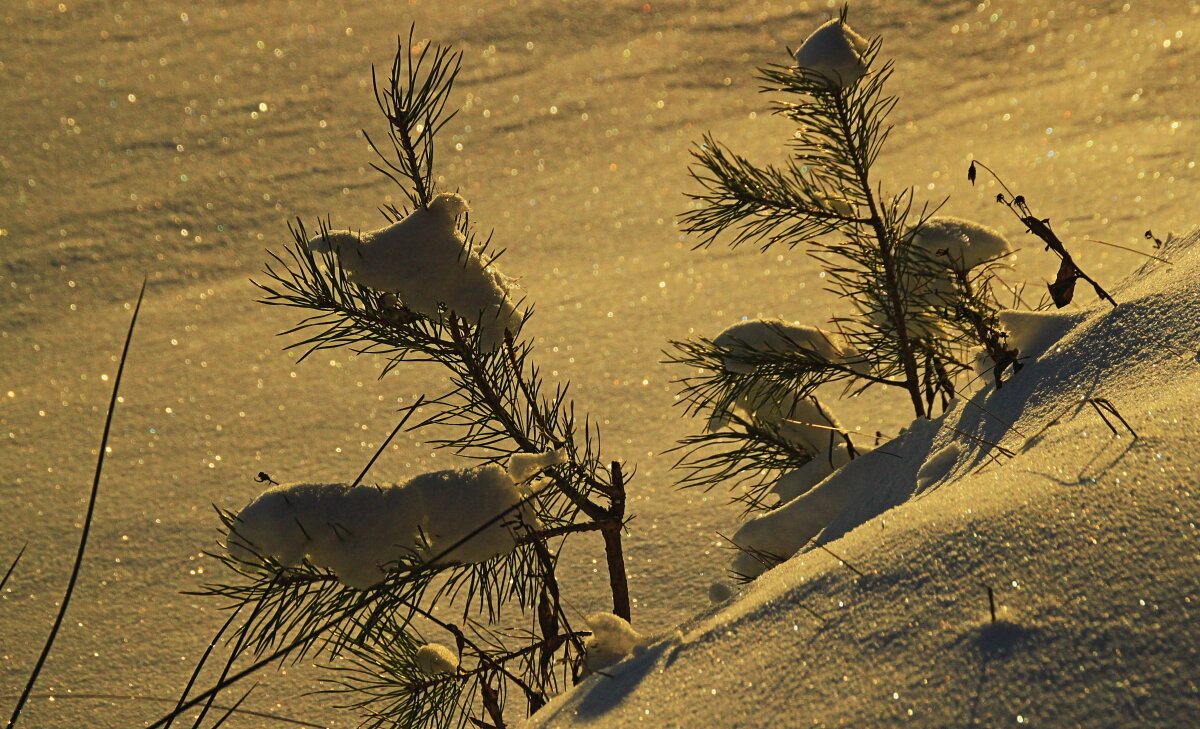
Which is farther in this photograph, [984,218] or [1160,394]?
[984,218]

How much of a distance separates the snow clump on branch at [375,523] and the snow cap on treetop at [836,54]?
426 mm

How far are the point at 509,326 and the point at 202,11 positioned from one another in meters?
3.58

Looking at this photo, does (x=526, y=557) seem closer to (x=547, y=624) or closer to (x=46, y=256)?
(x=547, y=624)

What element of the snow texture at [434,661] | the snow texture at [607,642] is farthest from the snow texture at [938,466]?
the snow texture at [434,661]

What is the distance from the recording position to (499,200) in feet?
9.29

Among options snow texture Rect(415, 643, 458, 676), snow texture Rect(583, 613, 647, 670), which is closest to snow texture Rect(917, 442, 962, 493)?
snow texture Rect(583, 613, 647, 670)

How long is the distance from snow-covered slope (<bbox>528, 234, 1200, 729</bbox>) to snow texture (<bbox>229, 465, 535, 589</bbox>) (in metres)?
0.13

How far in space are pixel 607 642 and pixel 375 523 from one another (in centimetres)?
18

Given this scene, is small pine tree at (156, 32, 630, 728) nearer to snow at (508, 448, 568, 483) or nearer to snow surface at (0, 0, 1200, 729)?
snow at (508, 448, 568, 483)

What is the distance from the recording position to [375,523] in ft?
2.53

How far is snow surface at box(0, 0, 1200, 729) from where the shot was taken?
0.60m

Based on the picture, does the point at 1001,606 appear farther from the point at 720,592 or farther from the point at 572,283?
the point at 572,283

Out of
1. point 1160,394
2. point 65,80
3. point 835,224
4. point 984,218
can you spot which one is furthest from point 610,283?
point 65,80

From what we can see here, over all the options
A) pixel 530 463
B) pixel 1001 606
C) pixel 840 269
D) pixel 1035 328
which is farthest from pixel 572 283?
pixel 1001 606
